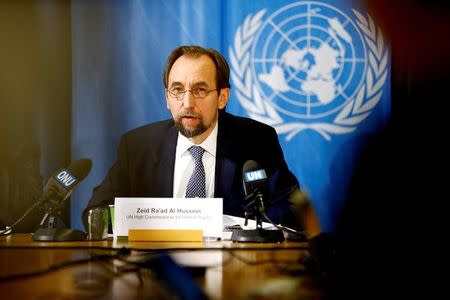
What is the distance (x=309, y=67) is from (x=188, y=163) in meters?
0.83

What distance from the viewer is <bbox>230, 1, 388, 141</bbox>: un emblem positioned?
3.52m

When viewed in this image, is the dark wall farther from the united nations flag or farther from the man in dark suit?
the united nations flag

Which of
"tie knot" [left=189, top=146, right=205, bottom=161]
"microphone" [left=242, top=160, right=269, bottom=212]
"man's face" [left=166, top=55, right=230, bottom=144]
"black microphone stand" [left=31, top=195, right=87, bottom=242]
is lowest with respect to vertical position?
"black microphone stand" [left=31, top=195, right=87, bottom=242]

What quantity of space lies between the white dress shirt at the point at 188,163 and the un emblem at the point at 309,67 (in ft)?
0.95

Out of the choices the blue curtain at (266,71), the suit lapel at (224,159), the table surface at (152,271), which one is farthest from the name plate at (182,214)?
the blue curtain at (266,71)

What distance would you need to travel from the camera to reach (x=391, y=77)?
353 centimetres

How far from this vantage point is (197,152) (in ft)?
11.3

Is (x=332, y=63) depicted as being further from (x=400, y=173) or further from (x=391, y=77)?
(x=400, y=173)

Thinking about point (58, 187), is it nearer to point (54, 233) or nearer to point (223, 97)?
point (54, 233)

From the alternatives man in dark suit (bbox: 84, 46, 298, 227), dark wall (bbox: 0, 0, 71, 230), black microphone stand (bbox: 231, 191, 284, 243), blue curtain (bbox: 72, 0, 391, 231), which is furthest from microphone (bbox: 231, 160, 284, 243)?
dark wall (bbox: 0, 0, 71, 230)

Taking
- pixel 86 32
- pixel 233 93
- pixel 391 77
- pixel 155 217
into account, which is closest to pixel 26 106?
pixel 86 32

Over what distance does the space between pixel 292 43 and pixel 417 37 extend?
2.24 feet

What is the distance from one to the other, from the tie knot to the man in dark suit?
0.05 feet

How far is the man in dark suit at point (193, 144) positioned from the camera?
133 inches
